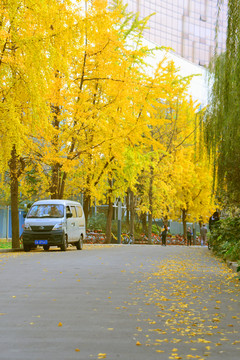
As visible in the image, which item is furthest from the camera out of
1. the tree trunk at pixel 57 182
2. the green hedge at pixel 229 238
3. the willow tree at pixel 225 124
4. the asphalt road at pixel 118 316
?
the tree trunk at pixel 57 182

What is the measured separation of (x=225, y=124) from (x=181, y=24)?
109 meters

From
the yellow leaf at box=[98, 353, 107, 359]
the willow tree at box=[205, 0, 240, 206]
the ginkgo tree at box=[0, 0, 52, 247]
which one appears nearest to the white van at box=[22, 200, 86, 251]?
the ginkgo tree at box=[0, 0, 52, 247]

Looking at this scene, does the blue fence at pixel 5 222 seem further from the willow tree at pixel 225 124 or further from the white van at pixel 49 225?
the willow tree at pixel 225 124

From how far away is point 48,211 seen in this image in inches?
1025

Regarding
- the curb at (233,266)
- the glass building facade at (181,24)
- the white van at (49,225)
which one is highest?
the glass building facade at (181,24)

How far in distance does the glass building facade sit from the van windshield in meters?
83.7

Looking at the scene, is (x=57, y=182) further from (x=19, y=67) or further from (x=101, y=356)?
(x=101, y=356)

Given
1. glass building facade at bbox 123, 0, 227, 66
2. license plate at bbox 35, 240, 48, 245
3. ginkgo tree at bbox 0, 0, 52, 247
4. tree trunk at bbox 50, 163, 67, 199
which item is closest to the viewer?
ginkgo tree at bbox 0, 0, 52, 247

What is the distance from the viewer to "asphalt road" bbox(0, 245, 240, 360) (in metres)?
6.04

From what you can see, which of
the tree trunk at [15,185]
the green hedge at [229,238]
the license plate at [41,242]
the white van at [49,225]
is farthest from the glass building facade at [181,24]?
the green hedge at [229,238]

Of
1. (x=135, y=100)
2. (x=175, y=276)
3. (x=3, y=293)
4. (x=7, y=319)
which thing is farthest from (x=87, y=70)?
(x=7, y=319)

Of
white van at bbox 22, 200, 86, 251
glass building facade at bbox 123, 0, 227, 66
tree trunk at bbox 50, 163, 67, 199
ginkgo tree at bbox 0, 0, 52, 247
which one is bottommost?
white van at bbox 22, 200, 86, 251

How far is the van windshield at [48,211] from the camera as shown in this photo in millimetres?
25922

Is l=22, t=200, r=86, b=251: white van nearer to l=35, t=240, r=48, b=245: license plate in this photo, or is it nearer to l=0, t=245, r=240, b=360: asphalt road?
l=35, t=240, r=48, b=245: license plate
